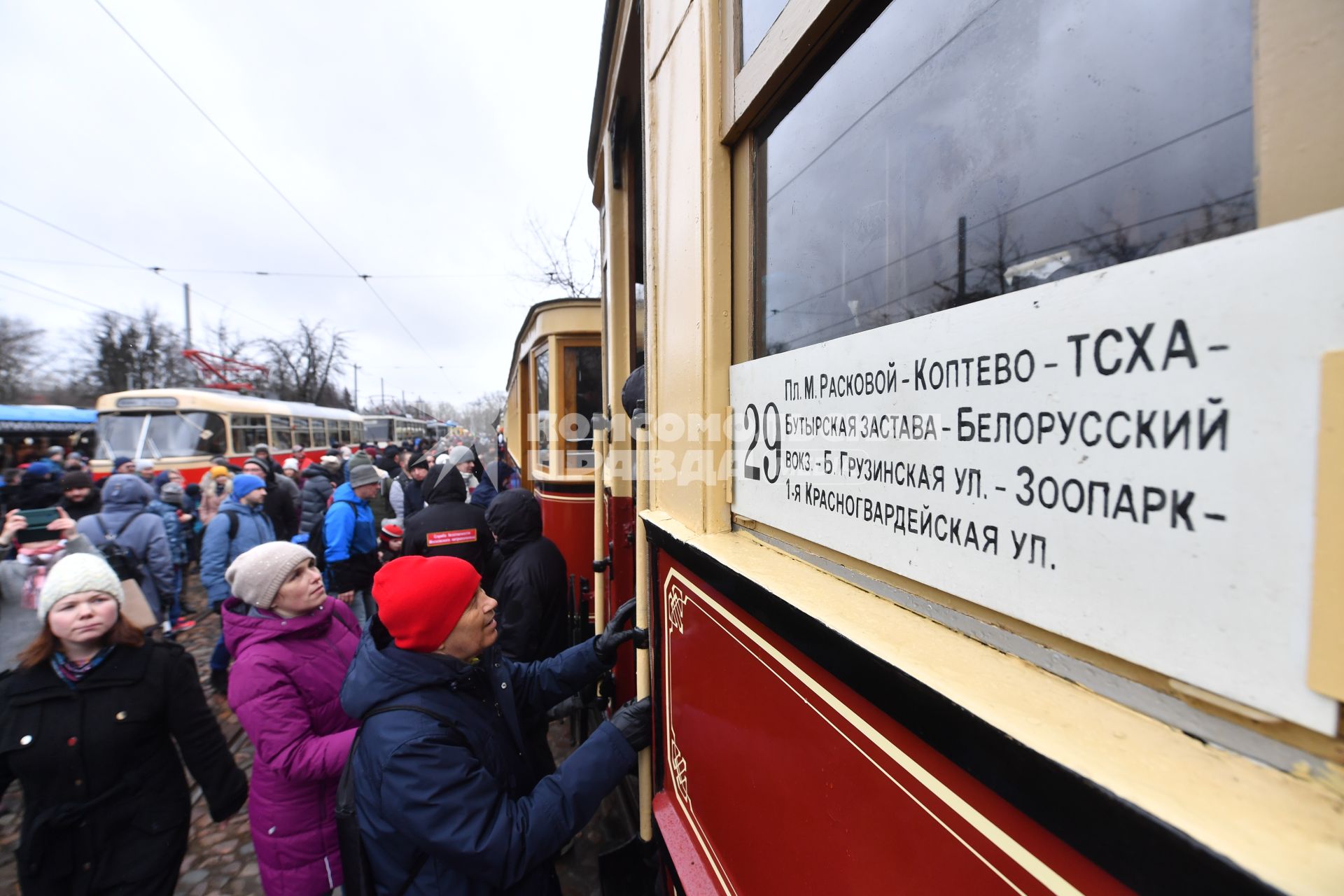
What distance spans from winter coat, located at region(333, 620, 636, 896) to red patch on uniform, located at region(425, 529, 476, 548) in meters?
1.76

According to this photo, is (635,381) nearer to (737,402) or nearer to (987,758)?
(737,402)

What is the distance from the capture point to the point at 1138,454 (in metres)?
0.49

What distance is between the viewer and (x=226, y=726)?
3.64 metres

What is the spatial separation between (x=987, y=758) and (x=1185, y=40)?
26.8 inches

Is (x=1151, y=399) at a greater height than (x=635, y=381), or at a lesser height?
lesser

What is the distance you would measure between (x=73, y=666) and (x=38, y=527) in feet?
6.95

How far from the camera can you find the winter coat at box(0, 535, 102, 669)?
2744 mm

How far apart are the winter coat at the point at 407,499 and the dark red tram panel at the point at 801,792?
4.73 meters

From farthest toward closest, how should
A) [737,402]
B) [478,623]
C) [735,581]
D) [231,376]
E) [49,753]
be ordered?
[231,376], [49,753], [478,623], [737,402], [735,581]

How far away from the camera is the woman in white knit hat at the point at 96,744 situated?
168cm

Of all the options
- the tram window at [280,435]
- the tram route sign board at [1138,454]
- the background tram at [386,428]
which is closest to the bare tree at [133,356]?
the background tram at [386,428]

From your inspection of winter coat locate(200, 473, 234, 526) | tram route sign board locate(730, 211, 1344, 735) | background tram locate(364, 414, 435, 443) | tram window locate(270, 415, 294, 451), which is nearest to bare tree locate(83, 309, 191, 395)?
background tram locate(364, 414, 435, 443)

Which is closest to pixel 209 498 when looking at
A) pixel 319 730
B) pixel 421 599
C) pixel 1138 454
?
pixel 319 730

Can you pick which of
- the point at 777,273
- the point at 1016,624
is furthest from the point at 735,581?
the point at 777,273
